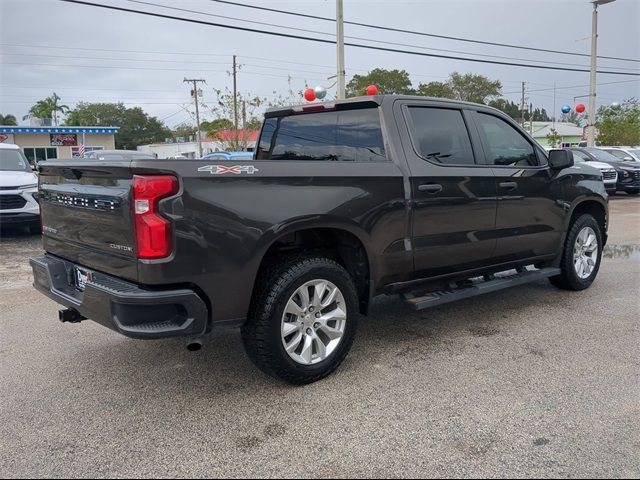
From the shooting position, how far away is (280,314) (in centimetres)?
346

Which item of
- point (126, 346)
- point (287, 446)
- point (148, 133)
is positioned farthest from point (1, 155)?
point (148, 133)

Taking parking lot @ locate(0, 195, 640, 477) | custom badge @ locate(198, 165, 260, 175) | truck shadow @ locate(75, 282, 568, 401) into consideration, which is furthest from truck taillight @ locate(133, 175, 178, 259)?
parking lot @ locate(0, 195, 640, 477)

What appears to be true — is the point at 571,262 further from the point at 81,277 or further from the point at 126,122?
the point at 126,122

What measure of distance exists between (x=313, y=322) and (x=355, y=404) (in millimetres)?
594

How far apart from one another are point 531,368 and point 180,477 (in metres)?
2.51

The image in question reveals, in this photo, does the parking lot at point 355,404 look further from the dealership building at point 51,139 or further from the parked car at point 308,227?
the dealership building at point 51,139

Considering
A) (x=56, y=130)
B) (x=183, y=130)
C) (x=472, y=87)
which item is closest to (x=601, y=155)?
(x=56, y=130)

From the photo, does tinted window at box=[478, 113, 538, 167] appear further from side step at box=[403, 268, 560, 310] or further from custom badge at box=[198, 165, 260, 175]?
custom badge at box=[198, 165, 260, 175]

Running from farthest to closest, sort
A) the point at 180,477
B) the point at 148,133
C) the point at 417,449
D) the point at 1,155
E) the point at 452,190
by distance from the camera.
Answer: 1. the point at 148,133
2. the point at 1,155
3. the point at 452,190
4. the point at 417,449
5. the point at 180,477

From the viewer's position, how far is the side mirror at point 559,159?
5.25 m

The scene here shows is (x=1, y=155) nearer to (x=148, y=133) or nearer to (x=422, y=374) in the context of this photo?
(x=422, y=374)

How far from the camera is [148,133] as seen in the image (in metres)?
94.5

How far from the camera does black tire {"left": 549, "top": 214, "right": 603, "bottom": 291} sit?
5.75 metres

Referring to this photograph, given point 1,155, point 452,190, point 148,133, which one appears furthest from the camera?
point 148,133
